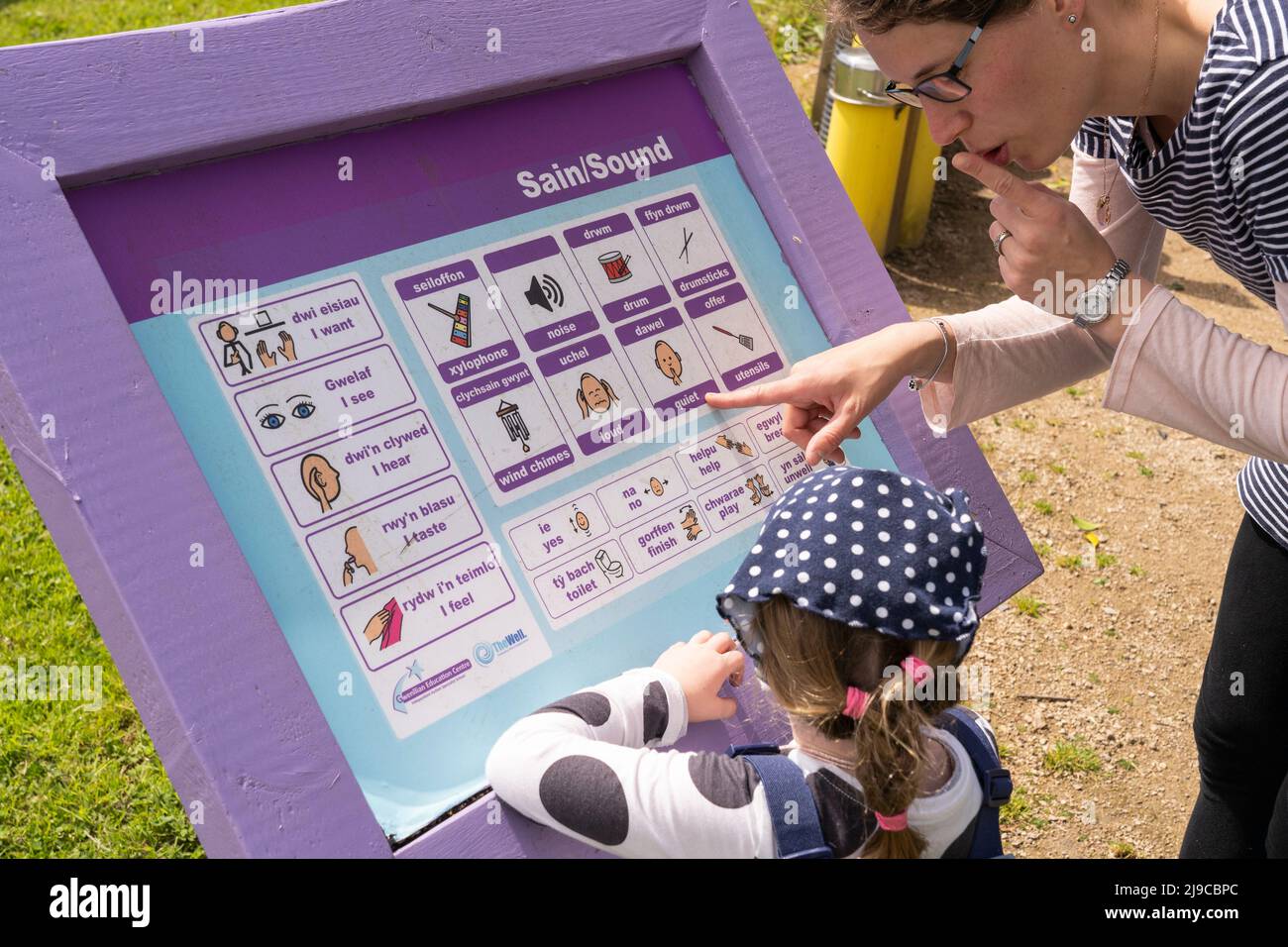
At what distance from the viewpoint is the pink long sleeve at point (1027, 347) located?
1.76m

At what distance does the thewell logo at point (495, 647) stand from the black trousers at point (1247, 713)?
1.32 m

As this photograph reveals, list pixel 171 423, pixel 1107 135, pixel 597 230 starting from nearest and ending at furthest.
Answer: pixel 171 423, pixel 597 230, pixel 1107 135

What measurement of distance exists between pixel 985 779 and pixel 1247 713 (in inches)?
33.3

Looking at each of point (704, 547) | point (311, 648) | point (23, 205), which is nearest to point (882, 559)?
point (704, 547)

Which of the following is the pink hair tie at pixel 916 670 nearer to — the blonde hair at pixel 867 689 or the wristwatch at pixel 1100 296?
the blonde hair at pixel 867 689

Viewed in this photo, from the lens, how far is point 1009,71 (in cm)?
149

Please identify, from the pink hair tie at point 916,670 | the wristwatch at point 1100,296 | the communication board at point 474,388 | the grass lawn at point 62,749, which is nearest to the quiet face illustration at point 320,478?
the communication board at point 474,388

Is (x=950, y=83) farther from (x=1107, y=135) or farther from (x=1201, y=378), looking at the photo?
(x=1201, y=378)

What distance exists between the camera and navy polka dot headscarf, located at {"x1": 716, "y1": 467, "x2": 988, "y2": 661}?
1283 mm

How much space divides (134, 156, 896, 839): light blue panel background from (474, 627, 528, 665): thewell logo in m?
0.04

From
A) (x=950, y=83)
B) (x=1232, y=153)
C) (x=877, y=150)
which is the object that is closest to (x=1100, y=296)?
(x=1232, y=153)

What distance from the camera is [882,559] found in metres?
1.29
